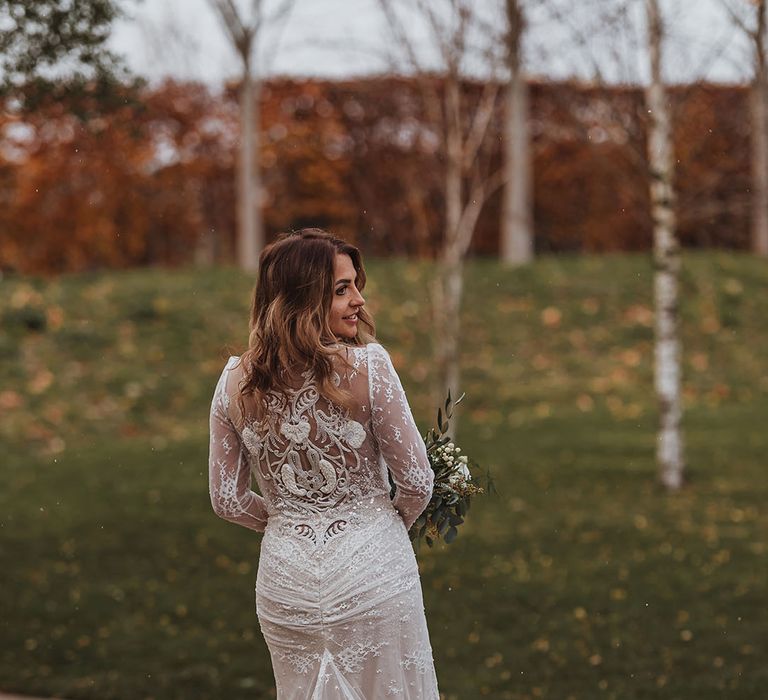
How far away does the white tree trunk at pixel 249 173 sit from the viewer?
19.1 m

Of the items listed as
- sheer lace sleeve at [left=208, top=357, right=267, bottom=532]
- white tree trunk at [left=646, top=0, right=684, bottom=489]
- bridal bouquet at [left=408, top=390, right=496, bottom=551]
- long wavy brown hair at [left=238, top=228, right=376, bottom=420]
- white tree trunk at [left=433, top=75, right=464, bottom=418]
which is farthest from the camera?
white tree trunk at [left=433, top=75, right=464, bottom=418]

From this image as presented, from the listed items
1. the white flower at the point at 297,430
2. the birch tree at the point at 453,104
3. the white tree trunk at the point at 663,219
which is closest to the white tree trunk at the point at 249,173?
the birch tree at the point at 453,104

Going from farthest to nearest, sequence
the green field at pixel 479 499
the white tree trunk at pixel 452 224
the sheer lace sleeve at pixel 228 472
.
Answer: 1. the white tree trunk at pixel 452 224
2. the green field at pixel 479 499
3. the sheer lace sleeve at pixel 228 472

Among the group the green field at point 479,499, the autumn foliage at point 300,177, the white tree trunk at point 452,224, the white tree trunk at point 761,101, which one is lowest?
the green field at point 479,499

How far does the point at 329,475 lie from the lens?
3.25 metres

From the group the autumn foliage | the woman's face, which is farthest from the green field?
the autumn foliage

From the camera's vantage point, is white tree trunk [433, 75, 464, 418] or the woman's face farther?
white tree trunk [433, 75, 464, 418]

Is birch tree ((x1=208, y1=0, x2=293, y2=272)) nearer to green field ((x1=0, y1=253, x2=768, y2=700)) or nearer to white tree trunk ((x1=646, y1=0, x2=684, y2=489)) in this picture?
green field ((x1=0, y1=253, x2=768, y2=700))

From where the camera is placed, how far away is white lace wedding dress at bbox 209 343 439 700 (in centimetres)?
321

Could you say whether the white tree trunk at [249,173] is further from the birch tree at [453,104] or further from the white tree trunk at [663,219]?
the white tree trunk at [663,219]

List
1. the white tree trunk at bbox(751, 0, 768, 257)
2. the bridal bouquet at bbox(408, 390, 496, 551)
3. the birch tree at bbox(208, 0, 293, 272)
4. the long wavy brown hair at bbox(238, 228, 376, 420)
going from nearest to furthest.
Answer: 1. the long wavy brown hair at bbox(238, 228, 376, 420)
2. the bridal bouquet at bbox(408, 390, 496, 551)
3. the white tree trunk at bbox(751, 0, 768, 257)
4. the birch tree at bbox(208, 0, 293, 272)

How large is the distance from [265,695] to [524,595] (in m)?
2.29

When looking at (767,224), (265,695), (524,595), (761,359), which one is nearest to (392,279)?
(761,359)

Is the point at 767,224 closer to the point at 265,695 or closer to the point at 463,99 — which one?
the point at 463,99
